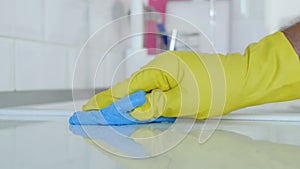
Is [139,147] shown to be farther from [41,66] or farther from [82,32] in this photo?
[82,32]

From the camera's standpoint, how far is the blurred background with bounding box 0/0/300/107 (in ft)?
2.87

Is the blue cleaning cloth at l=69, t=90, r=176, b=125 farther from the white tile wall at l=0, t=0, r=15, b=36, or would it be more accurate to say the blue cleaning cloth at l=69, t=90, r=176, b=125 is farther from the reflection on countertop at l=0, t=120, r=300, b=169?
the white tile wall at l=0, t=0, r=15, b=36

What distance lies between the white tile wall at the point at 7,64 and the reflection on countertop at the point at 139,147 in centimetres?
24

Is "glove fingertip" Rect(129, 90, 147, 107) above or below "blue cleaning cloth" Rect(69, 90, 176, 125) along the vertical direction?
above

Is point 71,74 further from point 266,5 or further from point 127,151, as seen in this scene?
point 266,5

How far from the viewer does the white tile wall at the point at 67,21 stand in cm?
104

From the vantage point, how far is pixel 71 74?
3.83ft

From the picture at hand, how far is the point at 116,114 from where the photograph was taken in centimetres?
58

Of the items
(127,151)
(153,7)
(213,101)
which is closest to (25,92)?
(213,101)

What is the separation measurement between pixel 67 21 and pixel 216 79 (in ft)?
2.22

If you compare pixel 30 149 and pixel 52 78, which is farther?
pixel 52 78

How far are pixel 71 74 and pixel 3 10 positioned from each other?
1.23 feet

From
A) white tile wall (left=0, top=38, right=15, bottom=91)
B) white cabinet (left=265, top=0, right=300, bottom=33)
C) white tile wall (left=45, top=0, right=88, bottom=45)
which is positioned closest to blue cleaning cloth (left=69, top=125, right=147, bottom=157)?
white tile wall (left=0, top=38, right=15, bottom=91)

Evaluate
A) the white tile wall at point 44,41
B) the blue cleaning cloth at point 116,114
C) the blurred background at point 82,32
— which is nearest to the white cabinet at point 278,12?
the blurred background at point 82,32
